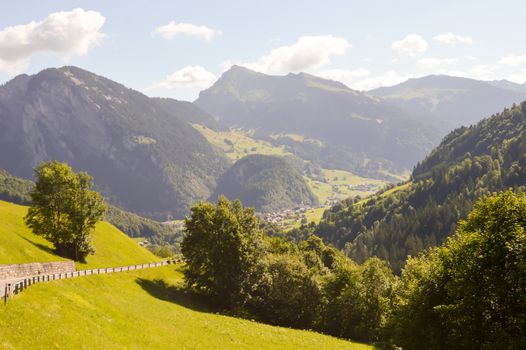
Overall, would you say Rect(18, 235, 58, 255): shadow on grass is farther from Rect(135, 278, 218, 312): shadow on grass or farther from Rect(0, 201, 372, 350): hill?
Rect(135, 278, 218, 312): shadow on grass

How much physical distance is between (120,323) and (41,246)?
51.1 meters

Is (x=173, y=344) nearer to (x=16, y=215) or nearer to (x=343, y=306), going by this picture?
(x=343, y=306)

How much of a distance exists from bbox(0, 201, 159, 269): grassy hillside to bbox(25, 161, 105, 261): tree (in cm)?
371

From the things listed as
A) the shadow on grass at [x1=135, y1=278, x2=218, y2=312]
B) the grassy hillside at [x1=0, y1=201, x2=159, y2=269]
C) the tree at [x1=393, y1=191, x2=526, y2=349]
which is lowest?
the shadow on grass at [x1=135, y1=278, x2=218, y2=312]

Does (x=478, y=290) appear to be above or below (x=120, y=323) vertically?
above

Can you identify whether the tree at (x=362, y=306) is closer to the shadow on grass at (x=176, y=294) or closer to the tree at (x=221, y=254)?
the tree at (x=221, y=254)

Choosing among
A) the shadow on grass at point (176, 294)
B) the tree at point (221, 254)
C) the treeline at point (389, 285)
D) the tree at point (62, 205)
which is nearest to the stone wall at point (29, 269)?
the shadow on grass at point (176, 294)

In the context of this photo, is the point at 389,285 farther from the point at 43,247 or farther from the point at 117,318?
the point at 43,247

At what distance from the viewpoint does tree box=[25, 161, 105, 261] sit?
8275 cm

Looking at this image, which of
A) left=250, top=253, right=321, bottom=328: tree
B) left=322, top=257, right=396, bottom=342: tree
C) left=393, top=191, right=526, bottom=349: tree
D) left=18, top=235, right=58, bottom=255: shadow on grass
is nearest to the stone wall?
left=18, top=235, right=58, bottom=255: shadow on grass

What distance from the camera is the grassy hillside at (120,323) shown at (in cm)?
3491

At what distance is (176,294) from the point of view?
78250 mm

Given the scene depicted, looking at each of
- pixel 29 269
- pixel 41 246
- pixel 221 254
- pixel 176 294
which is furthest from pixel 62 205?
pixel 221 254

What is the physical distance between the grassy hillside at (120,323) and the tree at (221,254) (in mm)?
5339
